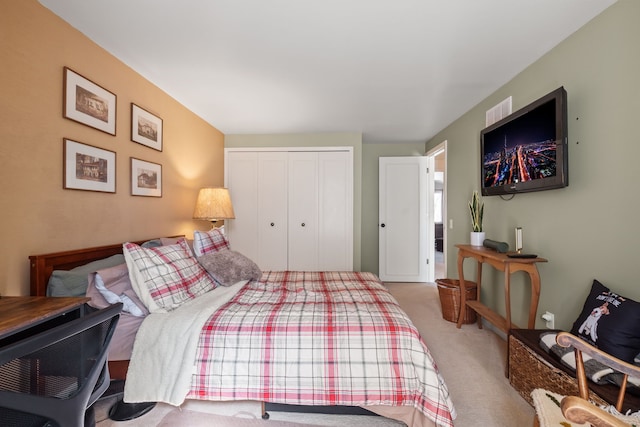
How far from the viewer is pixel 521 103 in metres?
2.49

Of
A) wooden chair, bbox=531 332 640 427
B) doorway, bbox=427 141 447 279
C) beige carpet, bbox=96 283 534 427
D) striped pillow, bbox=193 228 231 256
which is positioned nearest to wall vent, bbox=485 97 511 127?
doorway, bbox=427 141 447 279

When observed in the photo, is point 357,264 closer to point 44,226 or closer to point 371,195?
point 371,195

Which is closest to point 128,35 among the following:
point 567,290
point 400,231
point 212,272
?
point 212,272

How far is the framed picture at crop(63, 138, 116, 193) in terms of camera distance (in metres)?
1.83

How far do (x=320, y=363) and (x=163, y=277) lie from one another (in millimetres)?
1142

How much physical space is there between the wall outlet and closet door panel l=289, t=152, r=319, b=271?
9.28 feet

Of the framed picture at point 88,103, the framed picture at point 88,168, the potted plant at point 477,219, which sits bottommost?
the potted plant at point 477,219

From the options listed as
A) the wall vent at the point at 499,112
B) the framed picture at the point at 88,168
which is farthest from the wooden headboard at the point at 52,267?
the wall vent at the point at 499,112

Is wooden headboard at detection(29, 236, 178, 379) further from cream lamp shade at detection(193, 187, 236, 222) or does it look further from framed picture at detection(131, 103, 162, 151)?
cream lamp shade at detection(193, 187, 236, 222)

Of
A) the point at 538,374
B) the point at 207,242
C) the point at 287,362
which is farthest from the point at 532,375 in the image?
the point at 207,242

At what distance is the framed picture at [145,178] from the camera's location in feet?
8.00

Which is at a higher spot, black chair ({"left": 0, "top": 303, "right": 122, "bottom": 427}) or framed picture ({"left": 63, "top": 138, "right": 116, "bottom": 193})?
framed picture ({"left": 63, "top": 138, "right": 116, "bottom": 193})

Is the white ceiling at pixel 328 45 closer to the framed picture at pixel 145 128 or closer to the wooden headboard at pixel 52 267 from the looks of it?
the framed picture at pixel 145 128

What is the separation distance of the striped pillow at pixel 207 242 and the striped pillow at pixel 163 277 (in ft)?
0.92
